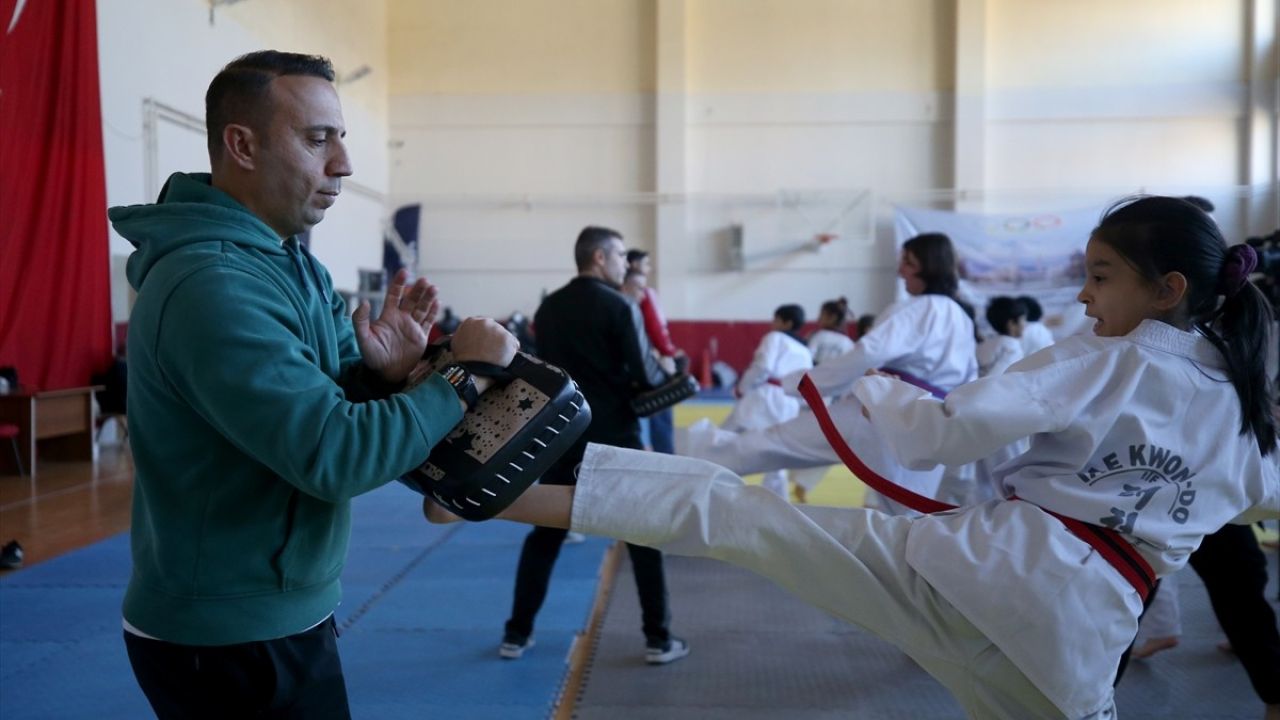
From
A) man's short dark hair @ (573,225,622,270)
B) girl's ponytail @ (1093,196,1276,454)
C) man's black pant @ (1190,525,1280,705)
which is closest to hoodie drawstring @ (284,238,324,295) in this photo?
girl's ponytail @ (1093,196,1276,454)

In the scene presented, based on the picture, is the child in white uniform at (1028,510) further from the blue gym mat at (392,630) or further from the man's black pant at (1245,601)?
the blue gym mat at (392,630)

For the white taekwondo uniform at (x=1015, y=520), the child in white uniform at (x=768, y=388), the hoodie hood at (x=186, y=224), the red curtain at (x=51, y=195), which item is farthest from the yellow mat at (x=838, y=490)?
the red curtain at (x=51, y=195)

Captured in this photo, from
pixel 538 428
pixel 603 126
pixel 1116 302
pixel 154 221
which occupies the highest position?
pixel 603 126

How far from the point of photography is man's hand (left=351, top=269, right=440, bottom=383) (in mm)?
1659

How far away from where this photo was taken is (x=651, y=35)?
15.6 m

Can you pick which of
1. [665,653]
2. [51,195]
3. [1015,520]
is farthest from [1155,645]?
[51,195]

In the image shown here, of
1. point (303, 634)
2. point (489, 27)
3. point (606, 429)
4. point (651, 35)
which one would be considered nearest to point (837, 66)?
point (651, 35)

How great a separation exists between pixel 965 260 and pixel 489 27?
26.9ft

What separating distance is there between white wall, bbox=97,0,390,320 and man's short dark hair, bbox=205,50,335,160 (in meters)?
8.39

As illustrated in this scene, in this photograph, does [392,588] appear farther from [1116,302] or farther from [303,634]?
[1116,302]

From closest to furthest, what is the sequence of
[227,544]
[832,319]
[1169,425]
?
[227,544] → [1169,425] → [832,319]

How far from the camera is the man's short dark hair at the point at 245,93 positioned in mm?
1465

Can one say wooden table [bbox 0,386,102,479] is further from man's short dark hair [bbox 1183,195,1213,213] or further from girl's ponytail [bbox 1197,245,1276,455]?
girl's ponytail [bbox 1197,245,1276,455]

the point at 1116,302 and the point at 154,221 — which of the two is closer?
the point at 154,221
